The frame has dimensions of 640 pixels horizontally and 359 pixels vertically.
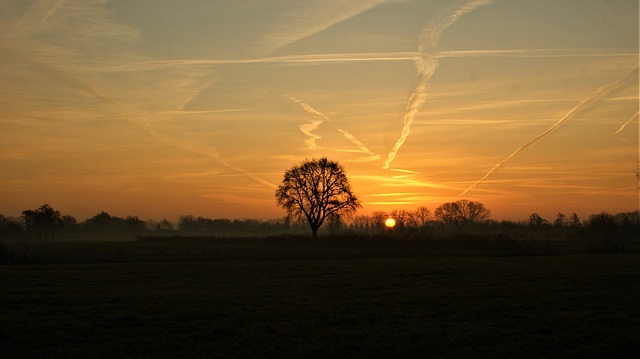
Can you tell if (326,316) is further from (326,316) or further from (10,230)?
(10,230)

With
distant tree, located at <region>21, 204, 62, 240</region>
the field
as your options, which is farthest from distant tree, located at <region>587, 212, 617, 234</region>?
distant tree, located at <region>21, 204, 62, 240</region>

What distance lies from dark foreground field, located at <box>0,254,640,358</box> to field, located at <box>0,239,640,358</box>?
44mm

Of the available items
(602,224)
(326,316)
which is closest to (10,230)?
(602,224)

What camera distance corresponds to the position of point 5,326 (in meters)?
17.7

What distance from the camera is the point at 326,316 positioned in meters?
19.5

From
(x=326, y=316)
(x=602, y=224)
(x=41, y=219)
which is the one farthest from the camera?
(x=41, y=219)

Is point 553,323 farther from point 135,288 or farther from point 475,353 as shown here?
point 135,288

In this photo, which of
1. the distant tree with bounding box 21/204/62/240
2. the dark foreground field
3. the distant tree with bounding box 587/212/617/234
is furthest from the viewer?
the distant tree with bounding box 21/204/62/240

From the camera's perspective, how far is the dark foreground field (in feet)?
49.9

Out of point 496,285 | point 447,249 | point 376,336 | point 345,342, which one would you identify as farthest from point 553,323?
point 447,249

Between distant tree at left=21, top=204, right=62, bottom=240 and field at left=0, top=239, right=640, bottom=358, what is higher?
distant tree at left=21, top=204, right=62, bottom=240

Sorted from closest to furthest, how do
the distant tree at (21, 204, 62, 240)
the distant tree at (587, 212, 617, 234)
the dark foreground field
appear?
the dark foreground field, the distant tree at (587, 212, 617, 234), the distant tree at (21, 204, 62, 240)

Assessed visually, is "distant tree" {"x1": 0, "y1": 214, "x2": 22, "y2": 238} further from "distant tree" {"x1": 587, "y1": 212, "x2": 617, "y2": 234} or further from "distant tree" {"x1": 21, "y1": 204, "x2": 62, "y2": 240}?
"distant tree" {"x1": 587, "y1": 212, "x2": 617, "y2": 234}

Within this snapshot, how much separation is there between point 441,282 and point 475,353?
1544cm
